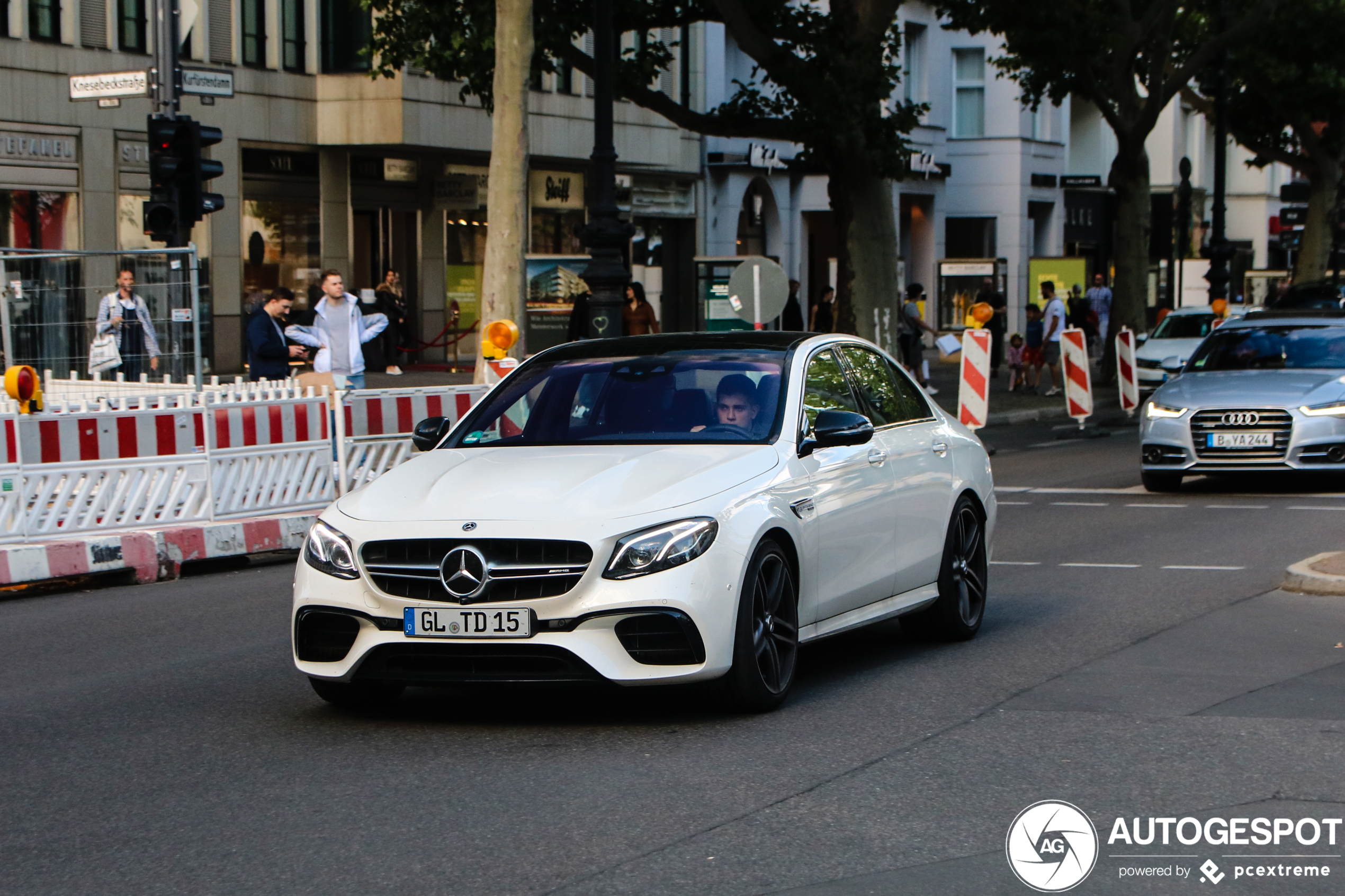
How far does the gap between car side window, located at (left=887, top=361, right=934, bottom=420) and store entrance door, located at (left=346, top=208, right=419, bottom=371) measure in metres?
24.6

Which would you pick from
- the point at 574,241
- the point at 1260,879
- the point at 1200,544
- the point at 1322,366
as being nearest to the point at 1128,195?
the point at 574,241

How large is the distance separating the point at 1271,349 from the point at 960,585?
29.7 feet

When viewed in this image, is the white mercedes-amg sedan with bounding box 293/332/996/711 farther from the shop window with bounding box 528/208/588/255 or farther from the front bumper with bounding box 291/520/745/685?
the shop window with bounding box 528/208/588/255

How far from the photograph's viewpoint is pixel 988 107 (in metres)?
52.6

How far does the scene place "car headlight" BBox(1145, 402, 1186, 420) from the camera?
1625cm

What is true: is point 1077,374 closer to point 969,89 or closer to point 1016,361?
point 1016,361

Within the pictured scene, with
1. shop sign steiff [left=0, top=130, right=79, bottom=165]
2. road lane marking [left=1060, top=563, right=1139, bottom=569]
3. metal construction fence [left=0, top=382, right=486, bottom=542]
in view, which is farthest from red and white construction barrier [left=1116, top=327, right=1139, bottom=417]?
road lane marking [left=1060, top=563, right=1139, bottom=569]

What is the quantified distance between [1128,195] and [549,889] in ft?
100

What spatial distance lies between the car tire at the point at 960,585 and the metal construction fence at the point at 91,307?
8822 millimetres

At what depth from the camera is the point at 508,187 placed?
18234mm

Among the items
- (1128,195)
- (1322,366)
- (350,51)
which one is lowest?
(1322,366)

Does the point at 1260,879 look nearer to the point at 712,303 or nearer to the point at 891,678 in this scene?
the point at 891,678

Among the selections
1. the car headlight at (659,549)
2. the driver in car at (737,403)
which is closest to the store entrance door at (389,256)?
the driver in car at (737,403)

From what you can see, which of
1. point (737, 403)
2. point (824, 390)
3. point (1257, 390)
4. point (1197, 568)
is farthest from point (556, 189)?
point (737, 403)
